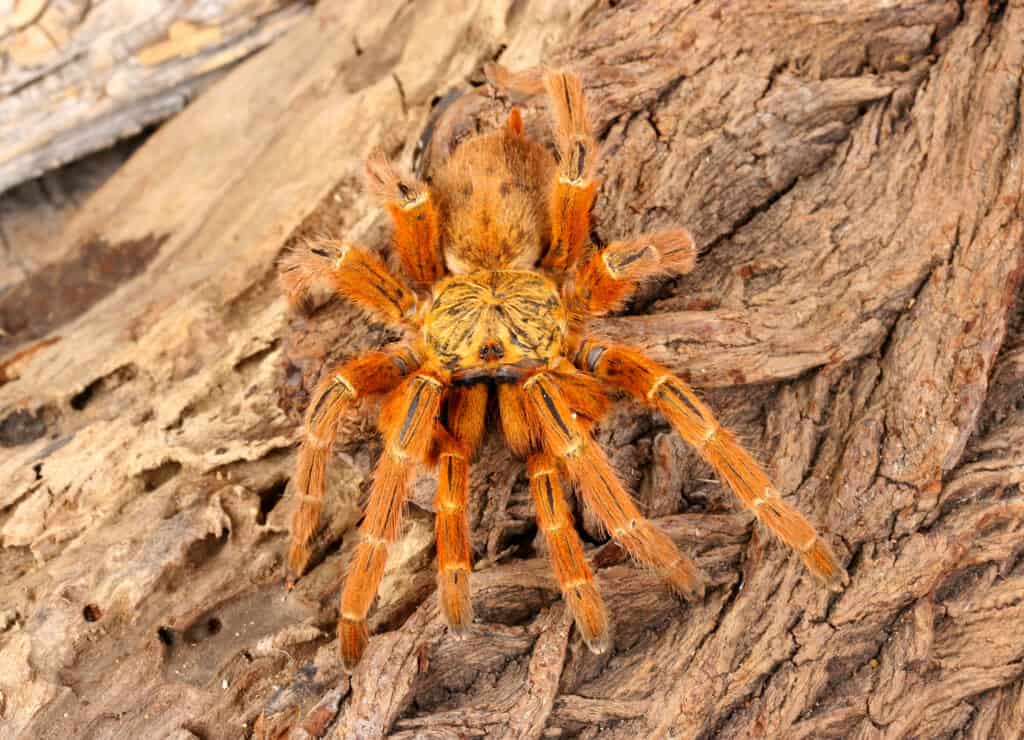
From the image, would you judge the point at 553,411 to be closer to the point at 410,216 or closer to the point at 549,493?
the point at 549,493

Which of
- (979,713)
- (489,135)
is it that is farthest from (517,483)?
(979,713)

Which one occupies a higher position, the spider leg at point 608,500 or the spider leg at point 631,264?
the spider leg at point 631,264

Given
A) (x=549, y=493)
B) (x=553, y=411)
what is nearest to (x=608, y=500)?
(x=549, y=493)

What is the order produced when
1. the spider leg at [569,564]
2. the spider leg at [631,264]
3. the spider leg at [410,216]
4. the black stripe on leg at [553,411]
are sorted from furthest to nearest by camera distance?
1. the spider leg at [410,216]
2. the spider leg at [631,264]
3. the black stripe on leg at [553,411]
4. the spider leg at [569,564]

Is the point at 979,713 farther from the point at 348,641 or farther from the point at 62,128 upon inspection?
the point at 62,128

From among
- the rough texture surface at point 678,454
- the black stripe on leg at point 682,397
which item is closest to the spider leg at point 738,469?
the black stripe on leg at point 682,397

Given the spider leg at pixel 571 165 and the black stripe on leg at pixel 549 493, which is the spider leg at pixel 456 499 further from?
the spider leg at pixel 571 165
